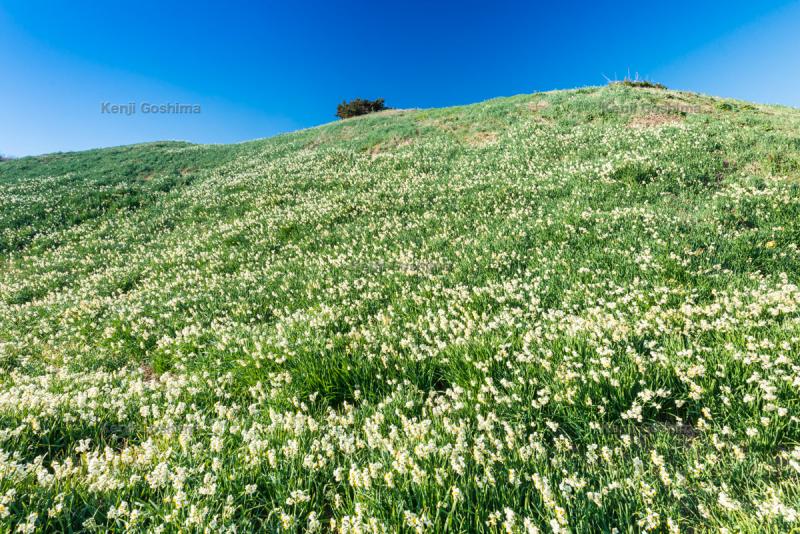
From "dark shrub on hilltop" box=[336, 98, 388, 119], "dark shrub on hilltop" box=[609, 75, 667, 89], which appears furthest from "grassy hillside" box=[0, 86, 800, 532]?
"dark shrub on hilltop" box=[336, 98, 388, 119]

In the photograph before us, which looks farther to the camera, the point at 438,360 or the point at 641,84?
the point at 641,84

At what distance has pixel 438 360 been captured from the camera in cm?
466

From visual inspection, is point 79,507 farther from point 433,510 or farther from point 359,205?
point 359,205

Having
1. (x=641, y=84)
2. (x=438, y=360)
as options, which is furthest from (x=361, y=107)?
(x=438, y=360)

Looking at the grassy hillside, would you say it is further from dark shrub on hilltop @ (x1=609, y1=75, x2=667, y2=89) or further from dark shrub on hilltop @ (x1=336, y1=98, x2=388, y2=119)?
dark shrub on hilltop @ (x1=336, y1=98, x2=388, y2=119)

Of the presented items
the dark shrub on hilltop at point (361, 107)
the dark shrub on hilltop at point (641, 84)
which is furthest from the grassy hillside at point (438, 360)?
the dark shrub on hilltop at point (361, 107)

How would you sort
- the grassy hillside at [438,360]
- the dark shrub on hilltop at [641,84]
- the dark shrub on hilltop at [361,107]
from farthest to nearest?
the dark shrub on hilltop at [361,107] → the dark shrub on hilltop at [641,84] → the grassy hillside at [438,360]

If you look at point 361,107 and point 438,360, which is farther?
point 361,107

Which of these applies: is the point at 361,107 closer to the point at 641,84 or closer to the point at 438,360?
the point at 641,84

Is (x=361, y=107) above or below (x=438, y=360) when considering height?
above

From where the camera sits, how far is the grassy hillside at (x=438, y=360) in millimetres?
2621

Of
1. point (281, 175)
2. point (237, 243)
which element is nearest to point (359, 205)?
point (237, 243)

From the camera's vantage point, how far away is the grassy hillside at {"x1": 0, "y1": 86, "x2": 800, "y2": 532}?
8.60 feet

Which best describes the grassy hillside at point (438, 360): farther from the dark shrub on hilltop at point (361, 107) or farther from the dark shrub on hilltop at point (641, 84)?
the dark shrub on hilltop at point (361, 107)
